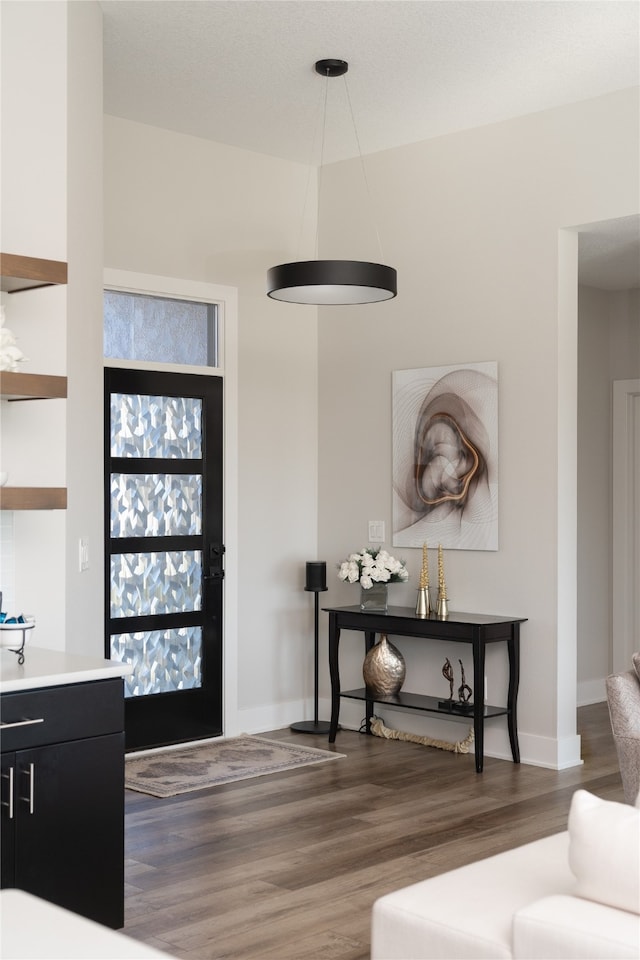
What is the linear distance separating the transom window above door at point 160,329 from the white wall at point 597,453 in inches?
107

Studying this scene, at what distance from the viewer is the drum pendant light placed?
491 cm

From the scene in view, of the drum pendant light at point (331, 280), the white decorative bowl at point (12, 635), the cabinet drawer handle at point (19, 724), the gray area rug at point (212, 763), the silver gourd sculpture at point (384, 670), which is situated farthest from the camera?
the silver gourd sculpture at point (384, 670)

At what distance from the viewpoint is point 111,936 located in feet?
4.42

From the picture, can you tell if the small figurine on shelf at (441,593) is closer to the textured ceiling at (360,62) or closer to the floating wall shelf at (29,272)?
the textured ceiling at (360,62)

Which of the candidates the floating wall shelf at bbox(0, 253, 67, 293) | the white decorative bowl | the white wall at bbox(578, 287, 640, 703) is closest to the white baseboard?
the white wall at bbox(578, 287, 640, 703)

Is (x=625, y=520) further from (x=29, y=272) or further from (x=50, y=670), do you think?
(x=50, y=670)

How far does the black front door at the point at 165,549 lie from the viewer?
588 cm

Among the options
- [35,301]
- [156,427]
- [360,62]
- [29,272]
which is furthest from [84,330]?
[360,62]

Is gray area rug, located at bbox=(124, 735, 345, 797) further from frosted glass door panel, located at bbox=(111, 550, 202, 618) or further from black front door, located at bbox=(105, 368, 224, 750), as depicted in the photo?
frosted glass door panel, located at bbox=(111, 550, 202, 618)

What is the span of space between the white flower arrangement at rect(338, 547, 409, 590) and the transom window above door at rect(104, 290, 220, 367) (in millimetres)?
1413

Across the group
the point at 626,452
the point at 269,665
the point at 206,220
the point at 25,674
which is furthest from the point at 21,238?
the point at 626,452

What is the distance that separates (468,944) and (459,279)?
4583 mm

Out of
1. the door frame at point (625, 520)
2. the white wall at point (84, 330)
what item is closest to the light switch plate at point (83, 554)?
the white wall at point (84, 330)

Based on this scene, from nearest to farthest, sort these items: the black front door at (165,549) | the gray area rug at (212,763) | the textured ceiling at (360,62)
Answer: the textured ceiling at (360,62) < the gray area rug at (212,763) < the black front door at (165,549)
